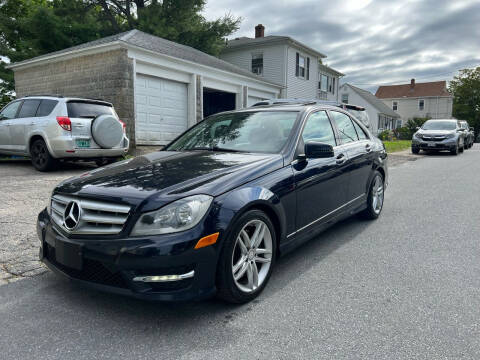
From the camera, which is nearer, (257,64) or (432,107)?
(257,64)

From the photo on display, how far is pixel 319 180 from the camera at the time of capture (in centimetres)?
376

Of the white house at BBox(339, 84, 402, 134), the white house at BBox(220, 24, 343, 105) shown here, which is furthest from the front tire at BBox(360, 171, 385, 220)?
the white house at BBox(339, 84, 402, 134)

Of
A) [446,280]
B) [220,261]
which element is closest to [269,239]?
[220,261]

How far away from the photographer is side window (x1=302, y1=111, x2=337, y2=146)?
3896 millimetres

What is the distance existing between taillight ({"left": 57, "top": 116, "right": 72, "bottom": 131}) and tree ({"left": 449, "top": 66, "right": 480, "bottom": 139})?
6440cm

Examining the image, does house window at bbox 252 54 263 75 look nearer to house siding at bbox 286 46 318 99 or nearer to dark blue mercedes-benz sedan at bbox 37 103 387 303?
house siding at bbox 286 46 318 99

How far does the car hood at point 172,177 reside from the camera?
262cm

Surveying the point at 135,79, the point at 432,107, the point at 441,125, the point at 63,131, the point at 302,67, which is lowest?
the point at 63,131

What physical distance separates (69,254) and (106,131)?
246 inches

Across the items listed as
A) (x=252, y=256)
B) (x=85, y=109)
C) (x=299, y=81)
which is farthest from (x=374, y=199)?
(x=299, y=81)

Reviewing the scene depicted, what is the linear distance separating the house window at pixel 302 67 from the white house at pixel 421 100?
3983 centimetres

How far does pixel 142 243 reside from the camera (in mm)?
2400

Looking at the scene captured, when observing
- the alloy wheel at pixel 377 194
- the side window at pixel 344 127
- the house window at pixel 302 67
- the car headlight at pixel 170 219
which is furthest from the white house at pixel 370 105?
the car headlight at pixel 170 219

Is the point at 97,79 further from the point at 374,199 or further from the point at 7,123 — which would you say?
the point at 374,199
